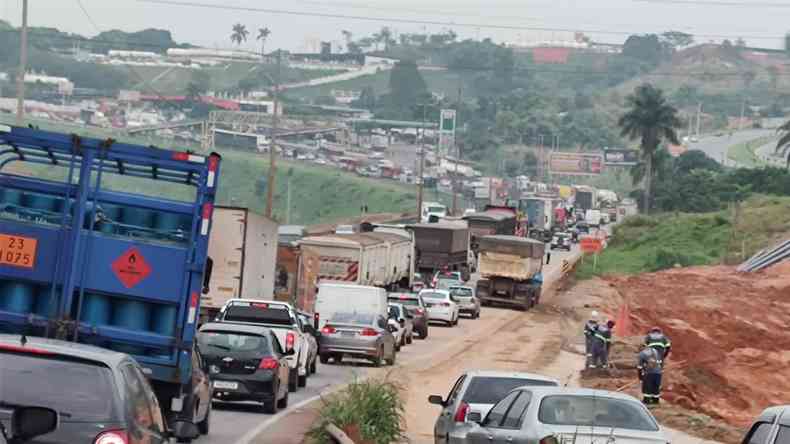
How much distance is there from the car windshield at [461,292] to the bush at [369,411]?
45681 mm

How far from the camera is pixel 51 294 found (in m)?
18.9

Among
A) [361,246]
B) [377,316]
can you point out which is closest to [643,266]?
[361,246]

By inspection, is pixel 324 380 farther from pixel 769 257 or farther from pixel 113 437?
pixel 769 257

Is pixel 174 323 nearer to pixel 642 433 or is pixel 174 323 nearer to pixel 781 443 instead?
pixel 642 433

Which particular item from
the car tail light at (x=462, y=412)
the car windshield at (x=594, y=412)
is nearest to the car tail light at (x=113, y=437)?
the car windshield at (x=594, y=412)

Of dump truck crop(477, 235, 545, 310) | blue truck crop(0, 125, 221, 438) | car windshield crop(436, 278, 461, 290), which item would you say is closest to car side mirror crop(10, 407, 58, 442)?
blue truck crop(0, 125, 221, 438)

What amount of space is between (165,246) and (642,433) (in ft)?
17.6

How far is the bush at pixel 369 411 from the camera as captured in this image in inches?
919

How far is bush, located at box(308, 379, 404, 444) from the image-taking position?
2334 centimetres

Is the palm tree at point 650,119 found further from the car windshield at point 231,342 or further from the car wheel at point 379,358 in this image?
the car windshield at point 231,342

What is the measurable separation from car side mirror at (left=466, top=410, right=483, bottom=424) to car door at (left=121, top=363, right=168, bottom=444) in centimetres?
722

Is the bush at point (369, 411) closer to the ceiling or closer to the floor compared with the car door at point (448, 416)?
closer to the floor

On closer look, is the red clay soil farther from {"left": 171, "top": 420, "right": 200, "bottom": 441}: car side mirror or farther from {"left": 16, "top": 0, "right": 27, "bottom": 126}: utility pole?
{"left": 171, "top": 420, "right": 200, "bottom": 441}: car side mirror

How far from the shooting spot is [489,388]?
22.9 meters
